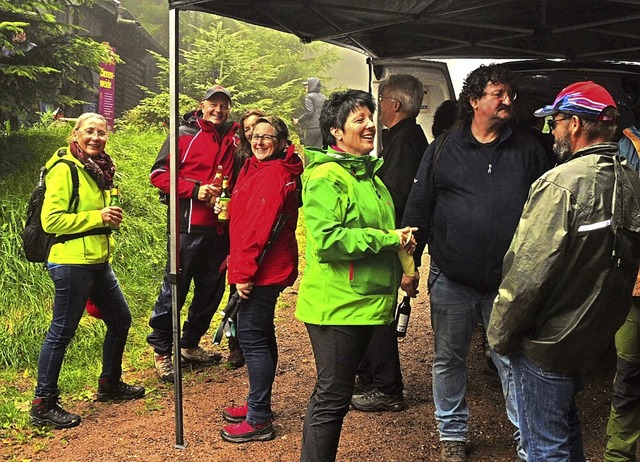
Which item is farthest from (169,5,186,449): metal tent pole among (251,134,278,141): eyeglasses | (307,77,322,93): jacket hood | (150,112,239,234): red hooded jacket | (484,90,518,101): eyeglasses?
(307,77,322,93): jacket hood

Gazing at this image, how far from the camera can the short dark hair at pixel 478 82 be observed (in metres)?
3.71

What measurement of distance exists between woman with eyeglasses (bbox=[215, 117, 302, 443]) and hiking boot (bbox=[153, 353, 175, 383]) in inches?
47.1

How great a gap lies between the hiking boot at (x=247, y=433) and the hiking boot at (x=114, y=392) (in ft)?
3.58

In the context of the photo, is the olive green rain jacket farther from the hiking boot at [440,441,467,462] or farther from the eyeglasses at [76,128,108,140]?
the eyeglasses at [76,128,108,140]

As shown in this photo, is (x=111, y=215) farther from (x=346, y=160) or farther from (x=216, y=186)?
(x=346, y=160)

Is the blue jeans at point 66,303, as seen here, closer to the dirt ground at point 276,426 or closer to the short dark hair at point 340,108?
the dirt ground at point 276,426

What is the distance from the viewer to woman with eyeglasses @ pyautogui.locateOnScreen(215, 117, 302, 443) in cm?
411

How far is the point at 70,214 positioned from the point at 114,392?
1.48 m

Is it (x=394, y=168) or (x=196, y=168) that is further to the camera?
(x=196, y=168)

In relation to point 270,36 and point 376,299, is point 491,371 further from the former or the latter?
point 270,36

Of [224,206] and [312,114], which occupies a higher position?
[312,114]

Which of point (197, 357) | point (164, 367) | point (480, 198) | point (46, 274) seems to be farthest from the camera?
point (46, 274)

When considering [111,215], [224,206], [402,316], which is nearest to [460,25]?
[224,206]

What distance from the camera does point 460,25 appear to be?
6.11m
